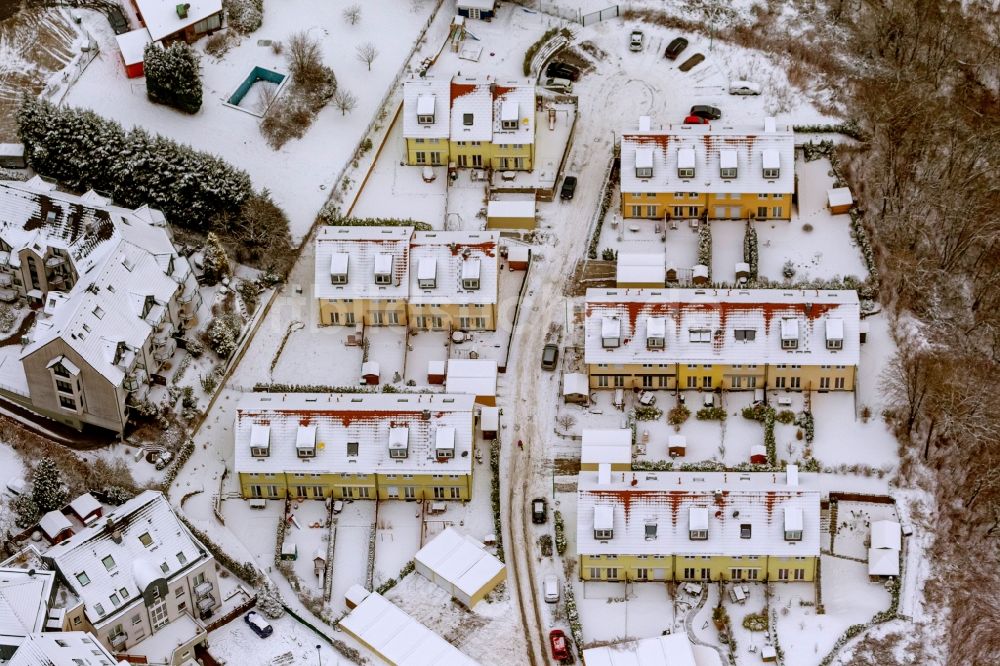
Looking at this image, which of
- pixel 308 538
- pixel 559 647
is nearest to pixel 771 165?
pixel 559 647

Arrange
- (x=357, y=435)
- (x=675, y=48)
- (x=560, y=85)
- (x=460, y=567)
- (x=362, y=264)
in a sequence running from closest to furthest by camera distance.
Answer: (x=460, y=567)
(x=357, y=435)
(x=362, y=264)
(x=560, y=85)
(x=675, y=48)

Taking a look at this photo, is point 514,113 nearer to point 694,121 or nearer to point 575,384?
point 694,121

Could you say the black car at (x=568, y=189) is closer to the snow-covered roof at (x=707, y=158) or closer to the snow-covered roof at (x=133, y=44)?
the snow-covered roof at (x=707, y=158)

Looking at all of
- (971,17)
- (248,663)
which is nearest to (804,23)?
(971,17)

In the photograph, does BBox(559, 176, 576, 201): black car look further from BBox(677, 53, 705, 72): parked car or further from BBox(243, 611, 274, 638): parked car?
BBox(243, 611, 274, 638): parked car

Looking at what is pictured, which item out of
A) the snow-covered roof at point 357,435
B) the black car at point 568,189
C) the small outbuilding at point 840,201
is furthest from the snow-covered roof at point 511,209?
the small outbuilding at point 840,201
